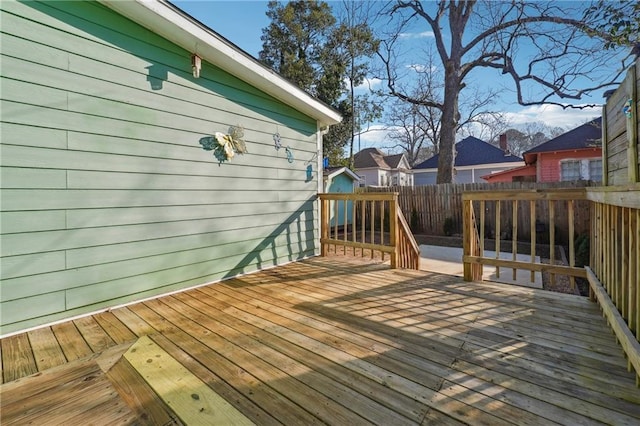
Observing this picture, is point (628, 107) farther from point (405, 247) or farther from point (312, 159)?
point (312, 159)

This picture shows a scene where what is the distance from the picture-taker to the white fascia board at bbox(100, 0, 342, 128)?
8.77 ft

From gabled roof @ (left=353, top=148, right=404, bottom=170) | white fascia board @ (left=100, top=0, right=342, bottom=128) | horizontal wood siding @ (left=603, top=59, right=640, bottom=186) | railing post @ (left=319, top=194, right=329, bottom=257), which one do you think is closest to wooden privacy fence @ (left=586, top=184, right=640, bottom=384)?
horizontal wood siding @ (left=603, top=59, right=640, bottom=186)

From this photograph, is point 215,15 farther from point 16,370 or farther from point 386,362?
point 386,362

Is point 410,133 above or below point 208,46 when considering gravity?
above

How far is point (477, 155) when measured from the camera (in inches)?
753

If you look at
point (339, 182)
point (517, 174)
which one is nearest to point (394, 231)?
point (339, 182)

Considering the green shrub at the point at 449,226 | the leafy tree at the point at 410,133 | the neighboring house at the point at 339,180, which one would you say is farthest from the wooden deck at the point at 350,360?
the leafy tree at the point at 410,133

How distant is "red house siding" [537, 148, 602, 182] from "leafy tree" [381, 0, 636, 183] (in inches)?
131

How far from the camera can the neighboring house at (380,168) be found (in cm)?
2130

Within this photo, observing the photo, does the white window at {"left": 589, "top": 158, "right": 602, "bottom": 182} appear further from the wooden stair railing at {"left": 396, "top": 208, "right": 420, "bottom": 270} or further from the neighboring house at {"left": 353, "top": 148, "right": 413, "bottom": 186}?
the neighboring house at {"left": 353, "top": 148, "right": 413, "bottom": 186}

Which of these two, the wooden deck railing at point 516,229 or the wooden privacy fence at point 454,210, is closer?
the wooden deck railing at point 516,229

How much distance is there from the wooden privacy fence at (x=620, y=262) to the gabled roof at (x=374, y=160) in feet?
62.1

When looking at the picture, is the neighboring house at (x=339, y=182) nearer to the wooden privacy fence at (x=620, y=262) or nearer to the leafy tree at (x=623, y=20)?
the leafy tree at (x=623, y=20)

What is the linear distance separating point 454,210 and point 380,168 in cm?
Answer: 1261
